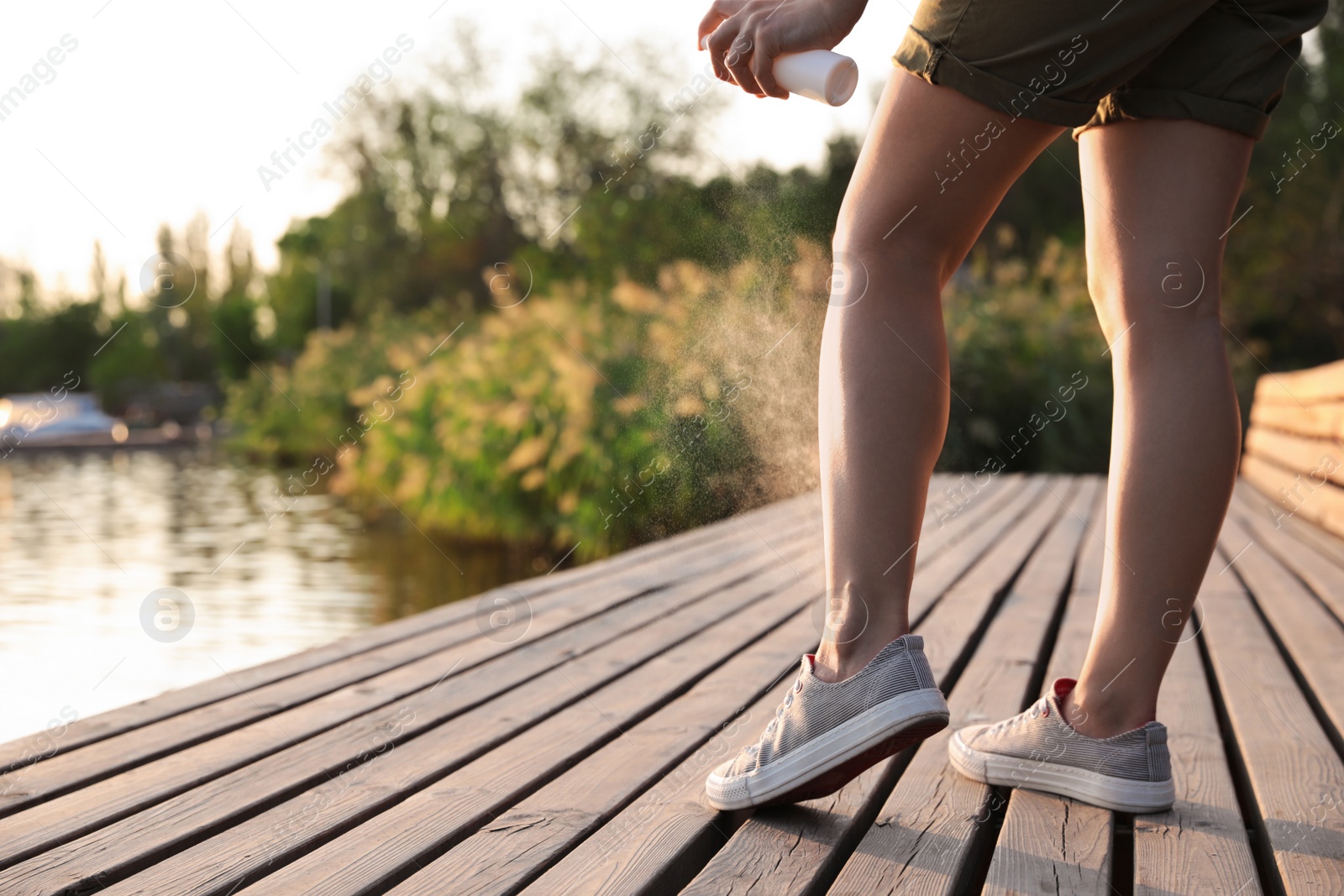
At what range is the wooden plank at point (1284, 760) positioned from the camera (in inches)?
37.2

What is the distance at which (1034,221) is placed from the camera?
16891mm

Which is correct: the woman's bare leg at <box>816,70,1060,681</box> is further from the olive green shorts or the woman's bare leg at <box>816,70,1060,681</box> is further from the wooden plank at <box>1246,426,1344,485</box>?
the wooden plank at <box>1246,426,1344,485</box>

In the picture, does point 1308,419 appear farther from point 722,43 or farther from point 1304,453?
point 722,43

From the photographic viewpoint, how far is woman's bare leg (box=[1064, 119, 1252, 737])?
1.03 metres

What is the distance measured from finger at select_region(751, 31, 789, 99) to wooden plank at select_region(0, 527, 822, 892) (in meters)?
0.84

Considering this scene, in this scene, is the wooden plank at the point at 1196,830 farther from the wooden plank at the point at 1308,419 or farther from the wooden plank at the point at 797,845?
the wooden plank at the point at 1308,419

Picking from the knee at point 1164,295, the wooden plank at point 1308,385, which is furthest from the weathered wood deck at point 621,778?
the wooden plank at point 1308,385

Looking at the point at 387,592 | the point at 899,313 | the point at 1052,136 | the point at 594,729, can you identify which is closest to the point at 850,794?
the point at 594,729

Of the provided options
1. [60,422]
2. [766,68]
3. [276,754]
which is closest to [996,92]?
[766,68]

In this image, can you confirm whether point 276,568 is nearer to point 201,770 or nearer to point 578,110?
point 201,770

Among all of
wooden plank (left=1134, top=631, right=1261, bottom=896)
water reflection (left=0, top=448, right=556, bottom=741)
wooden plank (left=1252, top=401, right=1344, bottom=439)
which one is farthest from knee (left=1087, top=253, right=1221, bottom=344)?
wooden plank (left=1252, top=401, right=1344, bottom=439)

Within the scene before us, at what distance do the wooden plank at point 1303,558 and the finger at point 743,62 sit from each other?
1.61 meters

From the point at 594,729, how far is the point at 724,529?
2.38m

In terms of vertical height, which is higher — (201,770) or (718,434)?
(718,434)
